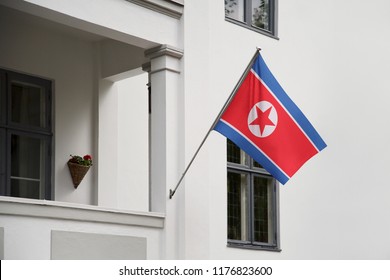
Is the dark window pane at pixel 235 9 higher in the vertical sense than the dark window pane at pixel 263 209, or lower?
higher

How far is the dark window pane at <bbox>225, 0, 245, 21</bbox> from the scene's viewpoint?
1249 cm

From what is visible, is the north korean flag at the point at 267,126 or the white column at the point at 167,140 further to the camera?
the white column at the point at 167,140

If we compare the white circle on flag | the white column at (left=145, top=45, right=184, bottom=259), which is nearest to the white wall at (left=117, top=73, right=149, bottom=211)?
the white column at (left=145, top=45, right=184, bottom=259)

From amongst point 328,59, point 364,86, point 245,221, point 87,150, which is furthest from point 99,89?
point 364,86

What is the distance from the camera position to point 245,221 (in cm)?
1236

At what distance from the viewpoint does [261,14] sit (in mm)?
13125

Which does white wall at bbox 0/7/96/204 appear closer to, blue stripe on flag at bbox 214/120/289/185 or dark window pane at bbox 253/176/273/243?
dark window pane at bbox 253/176/273/243

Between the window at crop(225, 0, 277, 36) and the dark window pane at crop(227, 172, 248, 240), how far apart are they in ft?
7.41

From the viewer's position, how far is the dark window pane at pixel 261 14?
42.7 feet

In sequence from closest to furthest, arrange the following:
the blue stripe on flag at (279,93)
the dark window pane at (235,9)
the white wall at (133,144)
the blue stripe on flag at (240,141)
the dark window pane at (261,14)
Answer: the blue stripe on flag at (240,141) < the blue stripe on flag at (279,93) < the white wall at (133,144) < the dark window pane at (235,9) < the dark window pane at (261,14)

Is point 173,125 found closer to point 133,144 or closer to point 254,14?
point 133,144

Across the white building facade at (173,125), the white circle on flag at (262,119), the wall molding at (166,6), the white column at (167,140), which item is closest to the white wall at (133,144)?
the white building facade at (173,125)

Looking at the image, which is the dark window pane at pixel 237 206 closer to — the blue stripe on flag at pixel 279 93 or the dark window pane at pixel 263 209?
the dark window pane at pixel 263 209

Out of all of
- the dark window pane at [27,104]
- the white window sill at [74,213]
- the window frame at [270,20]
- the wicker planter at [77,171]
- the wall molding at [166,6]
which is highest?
the window frame at [270,20]
